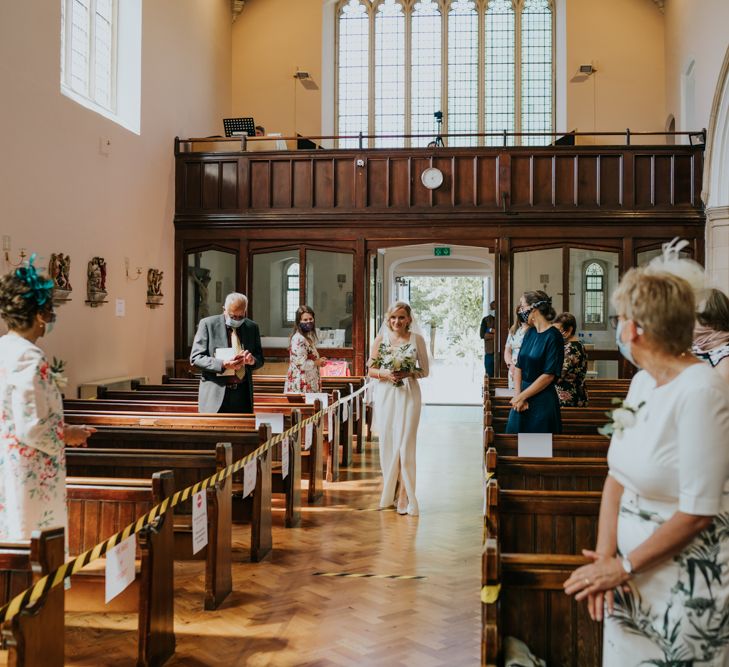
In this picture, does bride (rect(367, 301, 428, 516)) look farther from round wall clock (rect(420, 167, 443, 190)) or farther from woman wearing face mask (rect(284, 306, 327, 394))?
round wall clock (rect(420, 167, 443, 190))

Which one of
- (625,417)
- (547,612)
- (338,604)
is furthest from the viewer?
(338,604)

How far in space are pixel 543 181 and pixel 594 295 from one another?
173cm

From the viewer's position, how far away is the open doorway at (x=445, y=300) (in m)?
16.4

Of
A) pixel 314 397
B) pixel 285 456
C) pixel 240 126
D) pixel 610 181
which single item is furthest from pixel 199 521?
pixel 240 126

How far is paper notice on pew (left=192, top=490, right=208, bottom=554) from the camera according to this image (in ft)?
12.7

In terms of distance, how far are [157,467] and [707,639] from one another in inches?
137

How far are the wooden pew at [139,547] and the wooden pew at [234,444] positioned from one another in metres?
0.82

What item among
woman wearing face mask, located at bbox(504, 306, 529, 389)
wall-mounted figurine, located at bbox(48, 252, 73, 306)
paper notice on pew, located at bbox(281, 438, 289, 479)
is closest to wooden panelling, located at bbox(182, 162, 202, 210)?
wall-mounted figurine, located at bbox(48, 252, 73, 306)

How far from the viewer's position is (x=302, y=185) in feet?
37.9

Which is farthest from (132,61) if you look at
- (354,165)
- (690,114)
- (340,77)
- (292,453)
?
(690,114)

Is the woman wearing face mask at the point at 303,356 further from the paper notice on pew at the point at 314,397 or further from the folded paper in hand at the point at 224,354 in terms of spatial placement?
the folded paper in hand at the point at 224,354

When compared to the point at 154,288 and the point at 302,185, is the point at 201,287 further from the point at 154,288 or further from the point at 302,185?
the point at 302,185

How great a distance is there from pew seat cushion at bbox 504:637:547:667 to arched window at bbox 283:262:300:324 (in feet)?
30.9

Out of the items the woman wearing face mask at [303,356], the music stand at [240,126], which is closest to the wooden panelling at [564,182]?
the music stand at [240,126]
